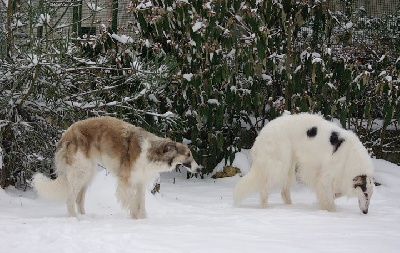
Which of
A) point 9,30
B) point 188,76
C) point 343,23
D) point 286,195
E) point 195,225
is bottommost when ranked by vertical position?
point 195,225

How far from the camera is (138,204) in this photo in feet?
22.6

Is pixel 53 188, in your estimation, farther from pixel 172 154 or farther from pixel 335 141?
pixel 335 141

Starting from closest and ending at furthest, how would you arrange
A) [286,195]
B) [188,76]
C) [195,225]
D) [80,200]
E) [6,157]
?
[195,225], [80,200], [6,157], [286,195], [188,76]

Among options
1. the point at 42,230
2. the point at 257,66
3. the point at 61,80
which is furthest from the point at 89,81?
the point at 42,230

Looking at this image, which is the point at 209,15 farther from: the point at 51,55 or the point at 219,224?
the point at 219,224

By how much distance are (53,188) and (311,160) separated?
362cm

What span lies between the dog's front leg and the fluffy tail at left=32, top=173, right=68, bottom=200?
87 centimetres

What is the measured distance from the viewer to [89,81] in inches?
355

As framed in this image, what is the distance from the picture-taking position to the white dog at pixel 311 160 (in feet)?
25.8

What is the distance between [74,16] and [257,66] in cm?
355

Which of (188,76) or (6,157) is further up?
(188,76)

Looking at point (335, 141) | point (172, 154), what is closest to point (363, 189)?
point (335, 141)

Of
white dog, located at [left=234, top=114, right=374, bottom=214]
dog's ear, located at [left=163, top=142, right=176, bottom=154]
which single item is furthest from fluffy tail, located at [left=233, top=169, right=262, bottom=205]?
dog's ear, located at [left=163, top=142, right=176, bottom=154]

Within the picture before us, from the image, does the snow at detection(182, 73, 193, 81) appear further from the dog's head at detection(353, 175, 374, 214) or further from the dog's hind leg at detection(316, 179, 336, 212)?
the dog's head at detection(353, 175, 374, 214)
